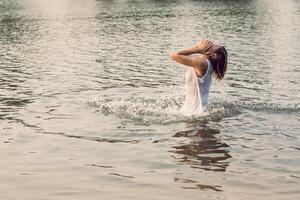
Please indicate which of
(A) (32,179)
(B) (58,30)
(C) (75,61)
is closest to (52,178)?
(A) (32,179)

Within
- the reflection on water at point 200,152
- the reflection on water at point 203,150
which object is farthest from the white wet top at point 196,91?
the reflection on water at point 203,150

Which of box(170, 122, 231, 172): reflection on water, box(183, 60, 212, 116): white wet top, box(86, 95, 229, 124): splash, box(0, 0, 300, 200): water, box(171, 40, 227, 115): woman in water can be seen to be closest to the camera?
box(0, 0, 300, 200): water

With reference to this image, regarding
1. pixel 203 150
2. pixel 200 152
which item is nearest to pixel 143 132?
pixel 203 150

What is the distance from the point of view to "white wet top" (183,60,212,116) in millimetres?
14227

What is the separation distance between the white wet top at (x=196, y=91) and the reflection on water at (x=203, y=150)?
0.64 meters

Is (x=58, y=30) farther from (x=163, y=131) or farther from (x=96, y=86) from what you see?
(x=163, y=131)

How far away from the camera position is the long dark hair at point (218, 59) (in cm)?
1354

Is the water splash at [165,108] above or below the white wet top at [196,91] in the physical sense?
below

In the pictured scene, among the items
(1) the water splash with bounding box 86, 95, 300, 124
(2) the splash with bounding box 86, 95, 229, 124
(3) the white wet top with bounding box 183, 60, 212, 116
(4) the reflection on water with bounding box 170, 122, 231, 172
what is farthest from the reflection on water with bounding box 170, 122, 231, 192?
(1) the water splash with bounding box 86, 95, 300, 124

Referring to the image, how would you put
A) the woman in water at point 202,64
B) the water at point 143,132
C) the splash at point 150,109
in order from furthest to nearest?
the splash at point 150,109 < the woman in water at point 202,64 < the water at point 143,132

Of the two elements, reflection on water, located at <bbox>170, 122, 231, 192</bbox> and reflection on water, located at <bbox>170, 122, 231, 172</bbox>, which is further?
reflection on water, located at <bbox>170, 122, 231, 172</bbox>

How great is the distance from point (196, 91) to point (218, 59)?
4.32 feet

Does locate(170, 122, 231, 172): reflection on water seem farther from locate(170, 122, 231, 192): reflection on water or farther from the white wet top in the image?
the white wet top

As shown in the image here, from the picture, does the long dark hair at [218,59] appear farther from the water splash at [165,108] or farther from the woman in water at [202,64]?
the water splash at [165,108]
